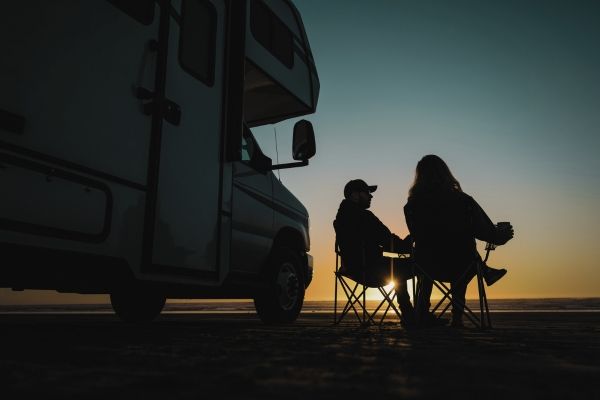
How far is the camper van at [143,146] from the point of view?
2.50 metres

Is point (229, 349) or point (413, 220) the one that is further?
point (413, 220)

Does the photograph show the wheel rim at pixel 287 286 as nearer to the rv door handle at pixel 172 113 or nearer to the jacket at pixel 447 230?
the jacket at pixel 447 230

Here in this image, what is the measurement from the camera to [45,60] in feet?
8.45

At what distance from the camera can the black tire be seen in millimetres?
5125

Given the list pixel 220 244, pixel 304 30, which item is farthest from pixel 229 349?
pixel 304 30

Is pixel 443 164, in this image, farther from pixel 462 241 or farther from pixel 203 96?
pixel 203 96

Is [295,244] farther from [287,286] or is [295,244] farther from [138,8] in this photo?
[138,8]

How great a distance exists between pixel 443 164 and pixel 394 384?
3.72 meters

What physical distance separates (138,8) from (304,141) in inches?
74.9

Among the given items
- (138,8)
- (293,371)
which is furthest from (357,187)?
(293,371)

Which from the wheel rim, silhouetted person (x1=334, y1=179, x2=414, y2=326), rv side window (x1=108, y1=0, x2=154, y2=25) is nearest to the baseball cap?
silhouetted person (x1=334, y1=179, x2=414, y2=326)

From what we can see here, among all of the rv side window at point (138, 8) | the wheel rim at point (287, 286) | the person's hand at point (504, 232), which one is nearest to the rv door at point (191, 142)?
the rv side window at point (138, 8)

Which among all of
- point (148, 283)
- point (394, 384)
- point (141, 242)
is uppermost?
point (141, 242)

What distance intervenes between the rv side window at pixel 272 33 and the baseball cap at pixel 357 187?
1.38m
